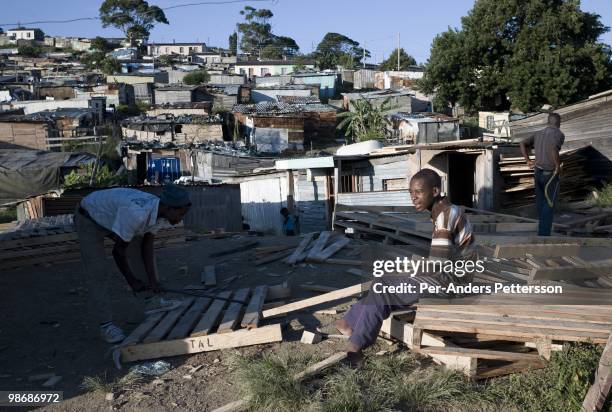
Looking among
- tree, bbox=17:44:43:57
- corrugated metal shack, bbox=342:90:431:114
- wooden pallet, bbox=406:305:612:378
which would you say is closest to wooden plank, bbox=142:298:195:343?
wooden pallet, bbox=406:305:612:378

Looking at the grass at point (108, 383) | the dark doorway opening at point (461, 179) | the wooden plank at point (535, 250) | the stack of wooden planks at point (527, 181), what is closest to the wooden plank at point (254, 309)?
the grass at point (108, 383)

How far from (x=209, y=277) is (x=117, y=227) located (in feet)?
8.34

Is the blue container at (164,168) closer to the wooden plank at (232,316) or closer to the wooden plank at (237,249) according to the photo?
the wooden plank at (237,249)

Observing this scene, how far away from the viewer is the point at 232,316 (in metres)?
5.16

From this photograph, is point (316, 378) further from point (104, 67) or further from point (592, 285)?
point (104, 67)

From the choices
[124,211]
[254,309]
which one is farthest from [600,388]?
[124,211]

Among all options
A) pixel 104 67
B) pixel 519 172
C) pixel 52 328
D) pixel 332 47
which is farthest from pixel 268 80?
pixel 52 328

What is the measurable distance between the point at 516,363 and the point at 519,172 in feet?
38.7

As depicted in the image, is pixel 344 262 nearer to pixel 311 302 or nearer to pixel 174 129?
pixel 311 302

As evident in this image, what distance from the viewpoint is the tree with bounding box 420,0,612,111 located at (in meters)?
30.2

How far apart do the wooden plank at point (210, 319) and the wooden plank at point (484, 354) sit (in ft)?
6.27

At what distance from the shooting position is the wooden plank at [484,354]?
13.4 ft

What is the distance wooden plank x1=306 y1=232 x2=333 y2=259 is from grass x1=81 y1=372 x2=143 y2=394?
12.3ft

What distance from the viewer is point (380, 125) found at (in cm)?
3425
